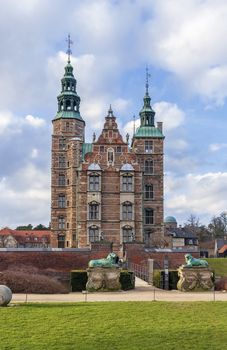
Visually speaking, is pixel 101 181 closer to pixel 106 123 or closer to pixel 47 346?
pixel 106 123

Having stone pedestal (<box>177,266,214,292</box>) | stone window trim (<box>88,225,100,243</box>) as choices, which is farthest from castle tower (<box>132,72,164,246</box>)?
stone pedestal (<box>177,266,214,292</box>)

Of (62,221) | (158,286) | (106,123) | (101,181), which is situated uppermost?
(106,123)

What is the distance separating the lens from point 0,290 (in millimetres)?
16156

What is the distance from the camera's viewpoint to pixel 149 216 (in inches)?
2036

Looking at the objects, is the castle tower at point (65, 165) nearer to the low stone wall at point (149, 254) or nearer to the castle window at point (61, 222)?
the castle window at point (61, 222)

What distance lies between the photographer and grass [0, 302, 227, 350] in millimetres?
11102

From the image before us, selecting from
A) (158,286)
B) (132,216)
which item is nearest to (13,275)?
(158,286)

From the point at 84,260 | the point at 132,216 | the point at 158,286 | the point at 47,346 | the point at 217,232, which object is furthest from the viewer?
the point at 217,232

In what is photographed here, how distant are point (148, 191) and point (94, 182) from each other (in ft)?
21.3

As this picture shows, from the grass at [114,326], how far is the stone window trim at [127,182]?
3204 centimetres

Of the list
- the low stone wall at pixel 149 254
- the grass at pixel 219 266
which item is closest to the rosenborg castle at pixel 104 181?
the low stone wall at pixel 149 254

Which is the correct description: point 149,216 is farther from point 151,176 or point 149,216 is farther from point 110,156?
point 110,156

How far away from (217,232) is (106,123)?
52.5 metres

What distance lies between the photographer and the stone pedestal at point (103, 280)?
25281 mm
